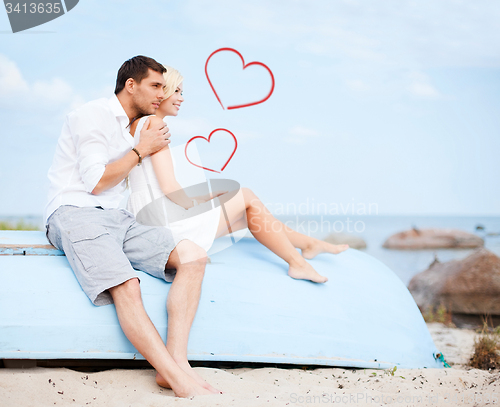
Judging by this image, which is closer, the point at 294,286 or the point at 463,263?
the point at 294,286

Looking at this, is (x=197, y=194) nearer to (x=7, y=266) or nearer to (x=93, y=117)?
(x=93, y=117)

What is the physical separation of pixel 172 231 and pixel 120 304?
435mm

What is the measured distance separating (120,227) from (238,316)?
0.67 metres

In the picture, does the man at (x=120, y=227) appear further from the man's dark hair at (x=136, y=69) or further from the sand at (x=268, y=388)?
the sand at (x=268, y=388)

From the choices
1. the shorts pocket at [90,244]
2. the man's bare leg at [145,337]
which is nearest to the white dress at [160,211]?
the shorts pocket at [90,244]

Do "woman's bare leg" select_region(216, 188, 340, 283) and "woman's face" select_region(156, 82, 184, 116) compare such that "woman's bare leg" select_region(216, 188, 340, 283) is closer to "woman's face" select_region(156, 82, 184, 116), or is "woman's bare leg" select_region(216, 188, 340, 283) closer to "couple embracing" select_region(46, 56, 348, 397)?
"couple embracing" select_region(46, 56, 348, 397)

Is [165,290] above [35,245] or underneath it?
underneath

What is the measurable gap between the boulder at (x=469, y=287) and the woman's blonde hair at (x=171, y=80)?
10.8 feet

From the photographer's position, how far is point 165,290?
2.00 metres

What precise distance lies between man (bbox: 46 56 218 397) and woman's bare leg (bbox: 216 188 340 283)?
37 centimetres

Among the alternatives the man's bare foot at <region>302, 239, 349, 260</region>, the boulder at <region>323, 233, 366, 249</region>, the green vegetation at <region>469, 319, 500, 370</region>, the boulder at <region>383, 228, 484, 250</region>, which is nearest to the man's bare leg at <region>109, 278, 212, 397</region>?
the man's bare foot at <region>302, 239, 349, 260</region>

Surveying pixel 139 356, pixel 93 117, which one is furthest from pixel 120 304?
pixel 93 117

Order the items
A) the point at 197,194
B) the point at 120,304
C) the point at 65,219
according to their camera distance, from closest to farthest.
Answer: the point at 120,304
the point at 65,219
the point at 197,194

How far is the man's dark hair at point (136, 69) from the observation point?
2158 mm
